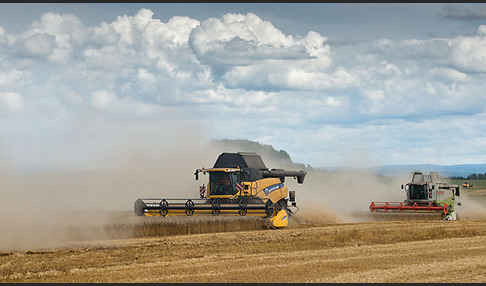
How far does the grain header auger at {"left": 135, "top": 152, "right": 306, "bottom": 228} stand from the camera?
32.9 m

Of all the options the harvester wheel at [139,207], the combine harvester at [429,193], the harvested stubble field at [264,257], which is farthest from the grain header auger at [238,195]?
the combine harvester at [429,193]

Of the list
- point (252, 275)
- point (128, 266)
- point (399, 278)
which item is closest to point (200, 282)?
point (252, 275)

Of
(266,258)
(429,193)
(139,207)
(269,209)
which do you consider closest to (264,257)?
(266,258)

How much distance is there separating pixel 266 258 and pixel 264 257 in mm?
272

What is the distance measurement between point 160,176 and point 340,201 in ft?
56.9

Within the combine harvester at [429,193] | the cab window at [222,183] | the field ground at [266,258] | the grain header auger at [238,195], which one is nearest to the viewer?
the field ground at [266,258]

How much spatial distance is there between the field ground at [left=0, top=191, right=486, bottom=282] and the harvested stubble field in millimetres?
28

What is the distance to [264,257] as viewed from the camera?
74.7 feet

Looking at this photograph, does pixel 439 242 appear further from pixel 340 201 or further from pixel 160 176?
pixel 340 201

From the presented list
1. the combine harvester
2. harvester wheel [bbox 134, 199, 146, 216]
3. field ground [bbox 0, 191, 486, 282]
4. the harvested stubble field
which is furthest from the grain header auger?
the combine harvester

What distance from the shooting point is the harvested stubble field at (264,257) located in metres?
18.8

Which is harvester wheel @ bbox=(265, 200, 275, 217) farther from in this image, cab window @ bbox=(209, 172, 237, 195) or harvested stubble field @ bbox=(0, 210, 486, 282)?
cab window @ bbox=(209, 172, 237, 195)

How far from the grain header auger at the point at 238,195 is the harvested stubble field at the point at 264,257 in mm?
786

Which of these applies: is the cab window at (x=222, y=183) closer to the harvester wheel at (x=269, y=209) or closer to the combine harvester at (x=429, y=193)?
the harvester wheel at (x=269, y=209)
